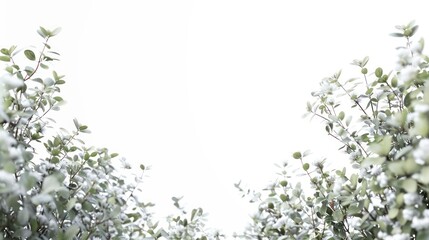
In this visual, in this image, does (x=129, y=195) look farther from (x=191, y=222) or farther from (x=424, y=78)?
(x=424, y=78)

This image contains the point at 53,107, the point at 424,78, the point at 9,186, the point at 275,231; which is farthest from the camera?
the point at 275,231

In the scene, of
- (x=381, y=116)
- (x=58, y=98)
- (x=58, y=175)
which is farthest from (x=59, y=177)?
(x=381, y=116)

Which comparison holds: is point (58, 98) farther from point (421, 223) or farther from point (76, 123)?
point (421, 223)

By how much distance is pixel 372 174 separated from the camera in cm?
121

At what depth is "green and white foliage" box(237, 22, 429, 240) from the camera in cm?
101

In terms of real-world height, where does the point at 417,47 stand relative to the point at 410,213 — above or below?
above

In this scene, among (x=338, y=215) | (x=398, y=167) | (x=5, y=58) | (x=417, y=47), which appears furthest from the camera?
(x=5, y=58)

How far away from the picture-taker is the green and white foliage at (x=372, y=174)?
3.31ft

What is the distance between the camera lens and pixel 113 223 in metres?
1.72

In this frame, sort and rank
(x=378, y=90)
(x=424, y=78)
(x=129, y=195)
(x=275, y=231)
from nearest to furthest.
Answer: (x=424, y=78), (x=378, y=90), (x=275, y=231), (x=129, y=195)

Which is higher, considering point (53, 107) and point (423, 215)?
point (53, 107)

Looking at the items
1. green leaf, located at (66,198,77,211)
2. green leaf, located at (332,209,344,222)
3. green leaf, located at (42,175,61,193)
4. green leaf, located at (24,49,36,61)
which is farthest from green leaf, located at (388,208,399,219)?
green leaf, located at (24,49,36,61)

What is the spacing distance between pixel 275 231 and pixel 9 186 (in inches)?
51.7

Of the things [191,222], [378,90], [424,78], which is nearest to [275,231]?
[191,222]
